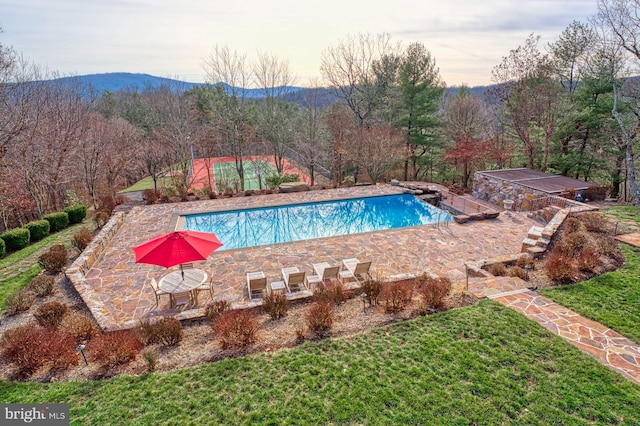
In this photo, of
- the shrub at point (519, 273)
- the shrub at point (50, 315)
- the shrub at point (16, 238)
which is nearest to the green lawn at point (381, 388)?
the shrub at point (50, 315)

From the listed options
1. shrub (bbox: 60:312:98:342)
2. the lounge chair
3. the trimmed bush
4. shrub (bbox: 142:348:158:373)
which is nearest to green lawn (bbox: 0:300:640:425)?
shrub (bbox: 142:348:158:373)

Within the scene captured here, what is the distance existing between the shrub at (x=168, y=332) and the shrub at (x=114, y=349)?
39 cm

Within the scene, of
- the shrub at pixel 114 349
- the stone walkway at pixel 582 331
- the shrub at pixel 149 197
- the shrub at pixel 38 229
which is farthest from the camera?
the shrub at pixel 149 197

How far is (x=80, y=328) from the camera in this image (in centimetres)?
645

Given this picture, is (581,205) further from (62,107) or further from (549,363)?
(62,107)

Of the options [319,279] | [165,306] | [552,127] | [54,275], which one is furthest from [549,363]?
[552,127]

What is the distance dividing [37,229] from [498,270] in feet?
54.3

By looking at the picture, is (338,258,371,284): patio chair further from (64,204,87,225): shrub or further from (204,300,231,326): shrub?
(64,204,87,225): shrub

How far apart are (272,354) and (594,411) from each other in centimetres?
474

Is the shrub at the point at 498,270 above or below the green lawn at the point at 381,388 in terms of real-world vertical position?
above

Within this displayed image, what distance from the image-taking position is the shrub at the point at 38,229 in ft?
41.6

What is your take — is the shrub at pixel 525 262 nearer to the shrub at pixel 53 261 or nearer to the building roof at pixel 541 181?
the building roof at pixel 541 181

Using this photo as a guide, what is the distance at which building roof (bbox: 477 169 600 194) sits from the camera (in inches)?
605

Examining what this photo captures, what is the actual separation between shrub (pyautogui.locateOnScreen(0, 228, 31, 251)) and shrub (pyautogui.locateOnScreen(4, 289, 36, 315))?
17.2 feet
